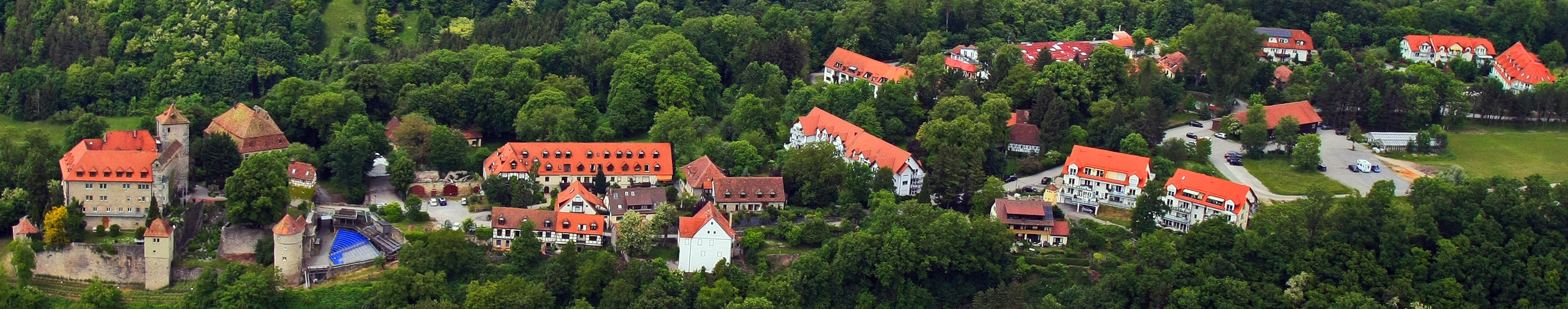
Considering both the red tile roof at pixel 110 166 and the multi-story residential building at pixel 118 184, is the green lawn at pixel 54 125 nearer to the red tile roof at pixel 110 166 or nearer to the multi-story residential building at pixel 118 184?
the red tile roof at pixel 110 166

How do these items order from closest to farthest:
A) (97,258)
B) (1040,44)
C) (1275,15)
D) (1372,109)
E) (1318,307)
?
(1318,307)
(97,258)
(1372,109)
(1040,44)
(1275,15)

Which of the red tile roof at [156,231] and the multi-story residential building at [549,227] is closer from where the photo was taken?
the red tile roof at [156,231]

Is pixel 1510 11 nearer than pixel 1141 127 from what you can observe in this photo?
No

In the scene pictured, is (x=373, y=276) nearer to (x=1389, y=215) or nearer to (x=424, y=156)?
(x=424, y=156)

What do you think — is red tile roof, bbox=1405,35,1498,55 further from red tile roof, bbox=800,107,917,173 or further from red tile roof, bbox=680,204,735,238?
red tile roof, bbox=680,204,735,238

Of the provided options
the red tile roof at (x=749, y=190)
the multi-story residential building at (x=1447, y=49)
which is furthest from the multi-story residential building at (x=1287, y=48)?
the red tile roof at (x=749, y=190)

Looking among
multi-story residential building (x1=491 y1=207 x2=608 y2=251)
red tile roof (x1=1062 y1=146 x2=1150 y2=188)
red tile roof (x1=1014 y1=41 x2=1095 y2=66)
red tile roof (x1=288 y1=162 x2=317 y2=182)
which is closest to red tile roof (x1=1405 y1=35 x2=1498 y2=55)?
red tile roof (x1=1014 y1=41 x2=1095 y2=66)

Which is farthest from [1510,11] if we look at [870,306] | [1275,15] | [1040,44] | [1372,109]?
[870,306]
